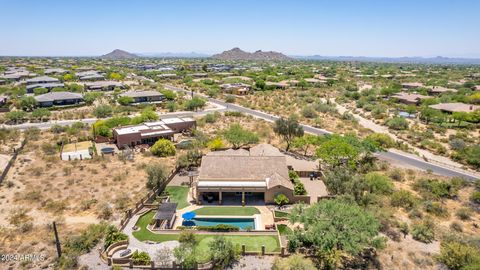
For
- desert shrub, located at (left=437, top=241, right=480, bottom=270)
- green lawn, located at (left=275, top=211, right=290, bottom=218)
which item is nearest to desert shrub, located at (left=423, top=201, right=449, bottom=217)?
desert shrub, located at (left=437, top=241, right=480, bottom=270)

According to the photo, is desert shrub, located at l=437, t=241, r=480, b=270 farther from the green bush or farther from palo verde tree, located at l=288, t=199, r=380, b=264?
the green bush

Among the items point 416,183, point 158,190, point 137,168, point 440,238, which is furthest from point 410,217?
point 137,168

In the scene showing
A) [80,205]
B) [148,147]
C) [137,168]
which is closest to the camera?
[80,205]

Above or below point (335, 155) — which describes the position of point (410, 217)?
below

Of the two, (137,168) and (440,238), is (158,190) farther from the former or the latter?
(440,238)

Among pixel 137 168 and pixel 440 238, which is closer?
pixel 440 238

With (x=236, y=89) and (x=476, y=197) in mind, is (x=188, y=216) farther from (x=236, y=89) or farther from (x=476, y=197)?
(x=236, y=89)
